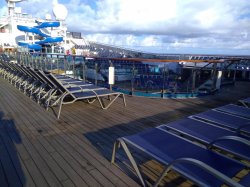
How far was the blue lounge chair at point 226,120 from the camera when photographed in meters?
2.64

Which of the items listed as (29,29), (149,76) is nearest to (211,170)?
(149,76)

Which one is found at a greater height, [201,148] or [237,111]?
[237,111]

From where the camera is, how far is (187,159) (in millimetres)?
1604

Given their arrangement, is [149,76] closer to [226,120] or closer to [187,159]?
[226,120]

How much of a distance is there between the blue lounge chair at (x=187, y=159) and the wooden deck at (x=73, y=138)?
0.38 meters

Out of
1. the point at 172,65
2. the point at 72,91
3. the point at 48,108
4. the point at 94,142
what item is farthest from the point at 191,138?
the point at 172,65

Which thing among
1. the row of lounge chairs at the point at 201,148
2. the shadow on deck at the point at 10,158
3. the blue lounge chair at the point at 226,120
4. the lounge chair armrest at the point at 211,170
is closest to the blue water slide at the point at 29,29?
the shadow on deck at the point at 10,158

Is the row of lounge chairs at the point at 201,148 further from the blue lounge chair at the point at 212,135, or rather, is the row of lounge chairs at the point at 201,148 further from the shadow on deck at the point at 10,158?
the shadow on deck at the point at 10,158

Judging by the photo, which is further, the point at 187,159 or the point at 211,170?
the point at 187,159

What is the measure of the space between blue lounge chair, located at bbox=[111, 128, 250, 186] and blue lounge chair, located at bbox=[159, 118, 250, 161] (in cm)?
17

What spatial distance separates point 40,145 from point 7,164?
57cm

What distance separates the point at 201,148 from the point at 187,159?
570mm

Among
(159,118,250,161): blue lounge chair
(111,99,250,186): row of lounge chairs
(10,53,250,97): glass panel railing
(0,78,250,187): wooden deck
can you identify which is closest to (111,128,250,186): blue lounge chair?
(111,99,250,186): row of lounge chairs

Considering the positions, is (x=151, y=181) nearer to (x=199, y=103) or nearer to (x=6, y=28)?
(x=199, y=103)
